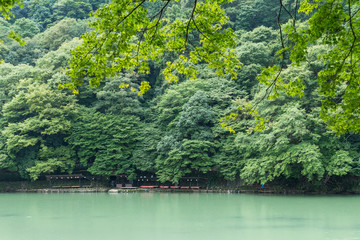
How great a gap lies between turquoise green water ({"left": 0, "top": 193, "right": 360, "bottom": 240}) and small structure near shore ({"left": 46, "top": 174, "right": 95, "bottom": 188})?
481 centimetres

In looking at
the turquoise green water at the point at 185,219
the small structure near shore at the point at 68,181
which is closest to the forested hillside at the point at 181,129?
the small structure near shore at the point at 68,181

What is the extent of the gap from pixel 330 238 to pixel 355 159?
8.37 m

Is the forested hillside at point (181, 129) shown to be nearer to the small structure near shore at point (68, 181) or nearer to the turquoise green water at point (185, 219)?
the small structure near shore at point (68, 181)

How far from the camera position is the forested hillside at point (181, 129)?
15.4m

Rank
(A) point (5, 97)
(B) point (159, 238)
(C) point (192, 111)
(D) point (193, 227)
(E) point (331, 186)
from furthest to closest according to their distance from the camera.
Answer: (A) point (5, 97)
(C) point (192, 111)
(E) point (331, 186)
(D) point (193, 227)
(B) point (159, 238)

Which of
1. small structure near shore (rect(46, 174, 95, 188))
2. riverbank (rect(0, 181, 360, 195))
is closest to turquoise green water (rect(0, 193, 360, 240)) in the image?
riverbank (rect(0, 181, 360, 195))

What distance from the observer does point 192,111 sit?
18.3 metres

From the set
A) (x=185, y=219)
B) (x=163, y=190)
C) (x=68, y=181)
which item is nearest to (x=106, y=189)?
(x=68, y=181)

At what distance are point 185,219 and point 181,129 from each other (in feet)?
27.4

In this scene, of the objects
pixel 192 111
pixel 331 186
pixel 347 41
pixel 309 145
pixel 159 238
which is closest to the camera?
pixel 347 41

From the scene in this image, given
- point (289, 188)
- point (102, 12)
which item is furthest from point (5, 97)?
point (102, 12)

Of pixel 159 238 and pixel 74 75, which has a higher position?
pixel 74 75

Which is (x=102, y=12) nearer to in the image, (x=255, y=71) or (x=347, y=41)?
(x=347, y=41)

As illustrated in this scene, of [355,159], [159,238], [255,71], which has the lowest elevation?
[159,238]
